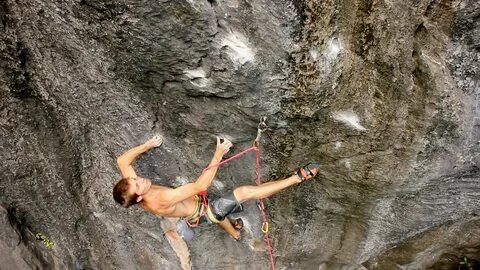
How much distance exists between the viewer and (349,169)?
4.94 m

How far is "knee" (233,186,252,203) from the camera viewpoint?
5074mm

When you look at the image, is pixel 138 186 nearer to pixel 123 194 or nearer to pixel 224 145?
pixel 123 194

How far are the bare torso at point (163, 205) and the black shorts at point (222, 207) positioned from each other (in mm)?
221

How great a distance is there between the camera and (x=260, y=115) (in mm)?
4488

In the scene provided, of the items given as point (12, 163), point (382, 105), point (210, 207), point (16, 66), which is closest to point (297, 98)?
point (382, 105)

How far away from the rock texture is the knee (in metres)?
0.21

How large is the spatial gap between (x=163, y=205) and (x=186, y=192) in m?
0.30

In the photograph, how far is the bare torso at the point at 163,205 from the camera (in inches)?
189

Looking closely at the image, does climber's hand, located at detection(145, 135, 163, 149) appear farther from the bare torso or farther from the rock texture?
the bare torso

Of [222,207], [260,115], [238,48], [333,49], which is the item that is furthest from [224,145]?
[333,49]

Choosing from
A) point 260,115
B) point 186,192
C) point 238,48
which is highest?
point 238,48

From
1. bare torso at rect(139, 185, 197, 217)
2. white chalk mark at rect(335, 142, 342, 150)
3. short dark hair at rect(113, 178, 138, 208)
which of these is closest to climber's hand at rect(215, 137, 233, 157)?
bare torso at rect(139, 185, 197, 217)

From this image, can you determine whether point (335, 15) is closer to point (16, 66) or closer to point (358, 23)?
point (358, 23)

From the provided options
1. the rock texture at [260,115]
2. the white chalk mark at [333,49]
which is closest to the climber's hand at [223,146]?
the rock texture at [260,115]
